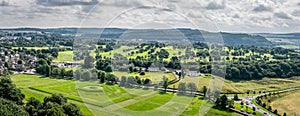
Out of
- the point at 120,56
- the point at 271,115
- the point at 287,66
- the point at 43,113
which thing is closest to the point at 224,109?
the point at 271,115

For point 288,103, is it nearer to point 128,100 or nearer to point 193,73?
point 193,73

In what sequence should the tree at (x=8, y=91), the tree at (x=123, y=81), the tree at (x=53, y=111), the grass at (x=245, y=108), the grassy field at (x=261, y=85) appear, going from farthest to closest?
the grassy field at (x=261, y=85), the grass at (x=245, y=108), the tree at (x=8, y=91), the tree at (x=53, y=111), the tree at (x=123, y=81)

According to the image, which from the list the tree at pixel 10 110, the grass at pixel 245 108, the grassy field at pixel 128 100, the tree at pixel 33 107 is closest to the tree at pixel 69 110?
the tree at pixel 33 107

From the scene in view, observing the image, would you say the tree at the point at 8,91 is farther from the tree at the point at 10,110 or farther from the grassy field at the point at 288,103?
the grassy field at the point at 288,103

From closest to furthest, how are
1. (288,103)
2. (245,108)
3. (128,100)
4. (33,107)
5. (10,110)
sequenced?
(128,100) → (10,110) → (33,107) → (245,108) → (288,103)

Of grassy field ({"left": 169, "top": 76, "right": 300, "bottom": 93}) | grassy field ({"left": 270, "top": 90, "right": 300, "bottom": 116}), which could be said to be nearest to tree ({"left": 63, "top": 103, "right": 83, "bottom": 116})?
grassy field ({"left": 270, "top": 90, "right": 300, "bottom": 116})

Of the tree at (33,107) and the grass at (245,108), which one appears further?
the grass at (245,108)

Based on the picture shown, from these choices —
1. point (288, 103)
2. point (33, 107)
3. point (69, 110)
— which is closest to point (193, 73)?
point (69, 110)

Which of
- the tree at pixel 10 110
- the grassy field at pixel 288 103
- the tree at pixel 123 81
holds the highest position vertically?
the tree at pixel 123 81

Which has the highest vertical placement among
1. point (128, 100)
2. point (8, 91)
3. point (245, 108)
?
point (128, 100)

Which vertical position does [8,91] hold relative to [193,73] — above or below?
below
